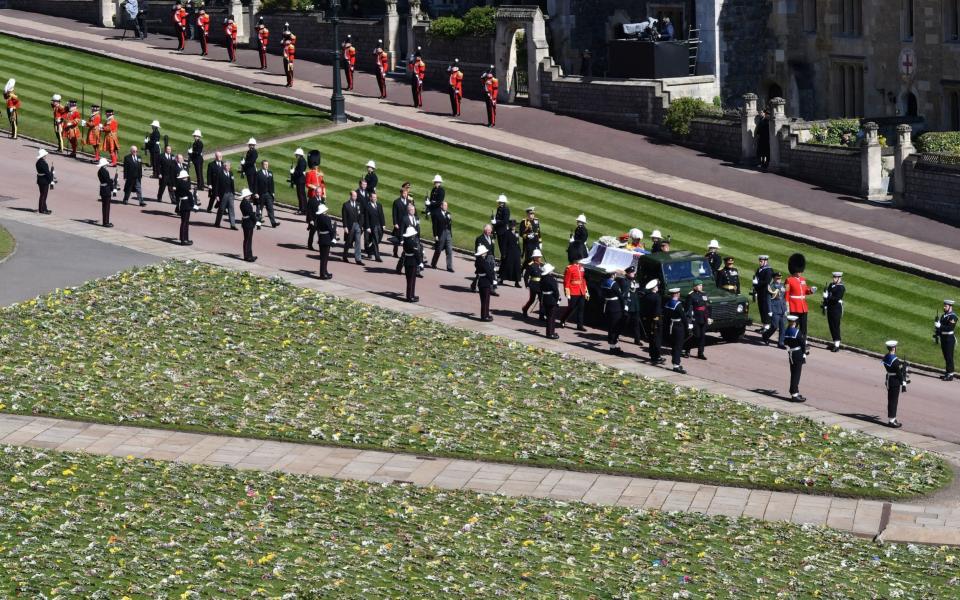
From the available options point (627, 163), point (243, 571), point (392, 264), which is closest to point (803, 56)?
point (627, 163)

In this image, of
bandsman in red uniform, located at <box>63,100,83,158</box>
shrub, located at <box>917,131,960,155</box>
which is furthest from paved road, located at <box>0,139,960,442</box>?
shrub, located at <box>917,131,960,155</box>

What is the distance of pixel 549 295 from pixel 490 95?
2025 centimetres

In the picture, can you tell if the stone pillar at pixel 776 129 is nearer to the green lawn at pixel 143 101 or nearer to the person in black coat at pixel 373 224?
the green lawn at pixel 143 101

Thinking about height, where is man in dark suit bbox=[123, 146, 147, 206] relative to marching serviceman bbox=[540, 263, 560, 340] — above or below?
above

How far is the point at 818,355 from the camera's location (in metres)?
36.6

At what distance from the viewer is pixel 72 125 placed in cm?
5012

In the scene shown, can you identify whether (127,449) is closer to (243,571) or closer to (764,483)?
(243,571)

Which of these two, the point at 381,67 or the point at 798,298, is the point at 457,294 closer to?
the point at 798,298

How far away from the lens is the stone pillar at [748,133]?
52.6 m

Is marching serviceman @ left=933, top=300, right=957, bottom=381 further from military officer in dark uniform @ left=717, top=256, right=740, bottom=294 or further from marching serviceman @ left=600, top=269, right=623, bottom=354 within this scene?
marching serviceman @ left=600, top=269, right=623, bottom=354

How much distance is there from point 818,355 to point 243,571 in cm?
1862

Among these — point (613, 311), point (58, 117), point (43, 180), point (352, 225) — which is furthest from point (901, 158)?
point (58, 117)

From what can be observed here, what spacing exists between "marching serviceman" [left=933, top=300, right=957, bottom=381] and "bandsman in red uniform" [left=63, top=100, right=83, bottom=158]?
88.3ft

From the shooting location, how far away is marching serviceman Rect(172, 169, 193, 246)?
1608 inches
